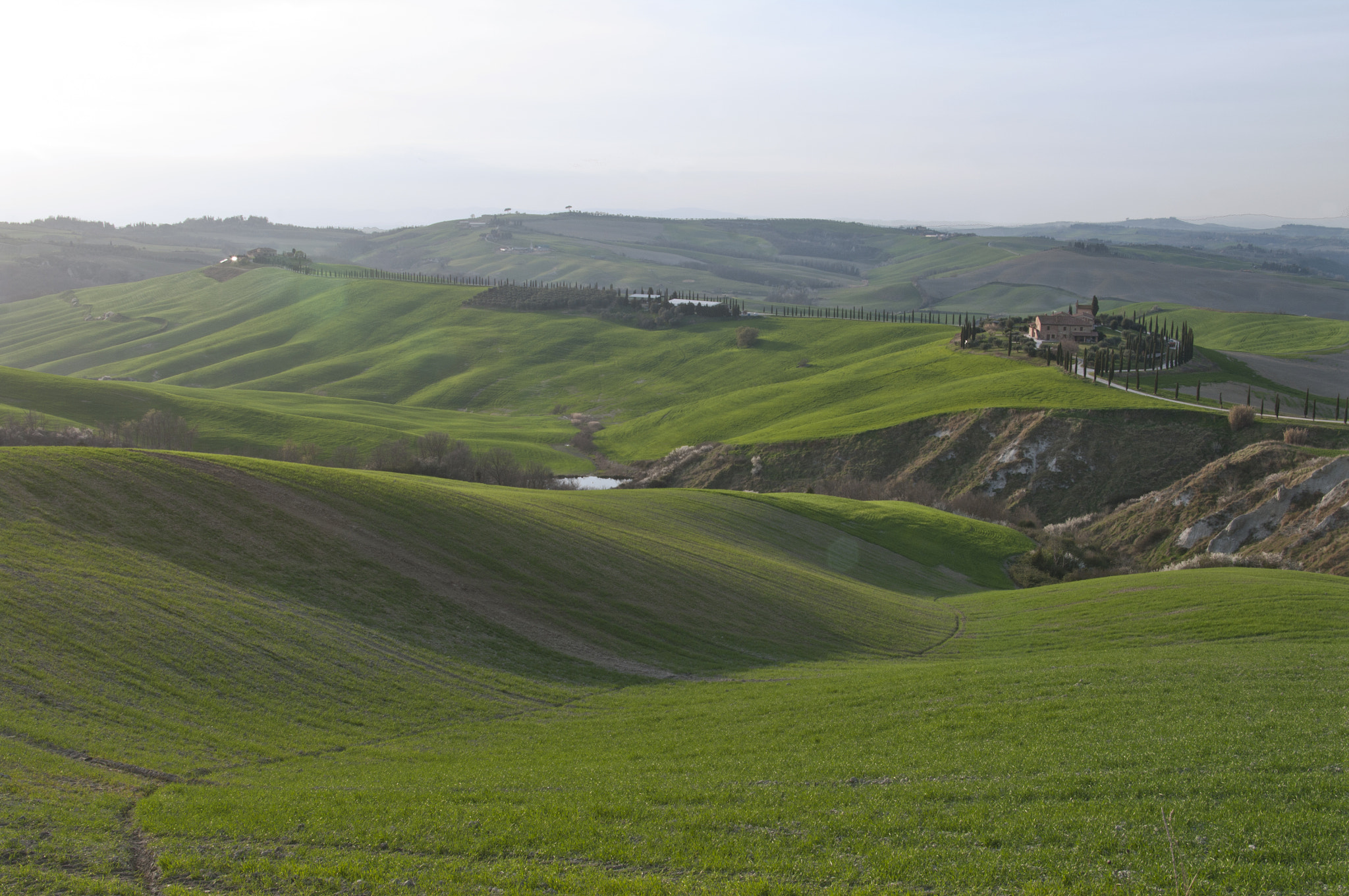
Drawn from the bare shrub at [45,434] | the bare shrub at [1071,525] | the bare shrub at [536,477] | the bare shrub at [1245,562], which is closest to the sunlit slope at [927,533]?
the bare shrub at [1071,525]

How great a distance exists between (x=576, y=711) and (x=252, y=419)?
98410 mm

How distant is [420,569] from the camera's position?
3478 cm

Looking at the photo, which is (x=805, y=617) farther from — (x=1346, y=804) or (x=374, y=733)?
(x=1346, y=804)

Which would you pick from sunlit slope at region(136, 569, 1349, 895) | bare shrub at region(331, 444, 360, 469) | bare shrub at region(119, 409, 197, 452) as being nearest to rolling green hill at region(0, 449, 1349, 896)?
sunlit slope at region(136, 569, 1349, 895)

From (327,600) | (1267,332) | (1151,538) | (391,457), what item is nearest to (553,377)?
(391,457)

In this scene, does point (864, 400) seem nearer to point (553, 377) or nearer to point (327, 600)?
point (553, 377)

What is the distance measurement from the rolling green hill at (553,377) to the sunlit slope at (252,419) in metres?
0.45

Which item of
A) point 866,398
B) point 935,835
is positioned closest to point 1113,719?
point 935,835

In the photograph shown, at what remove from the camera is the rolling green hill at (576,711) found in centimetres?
1376

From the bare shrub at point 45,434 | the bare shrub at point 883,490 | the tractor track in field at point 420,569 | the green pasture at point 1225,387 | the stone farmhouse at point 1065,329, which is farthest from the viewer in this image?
the stone farmhouse at point 1065,329

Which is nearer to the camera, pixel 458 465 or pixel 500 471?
pixel 458 465

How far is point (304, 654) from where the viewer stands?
86.2 ft

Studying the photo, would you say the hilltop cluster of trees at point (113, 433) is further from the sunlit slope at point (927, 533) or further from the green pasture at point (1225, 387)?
the green pasture at point (1225, 387)

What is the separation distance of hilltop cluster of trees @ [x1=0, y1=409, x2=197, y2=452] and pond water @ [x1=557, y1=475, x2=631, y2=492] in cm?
3901
